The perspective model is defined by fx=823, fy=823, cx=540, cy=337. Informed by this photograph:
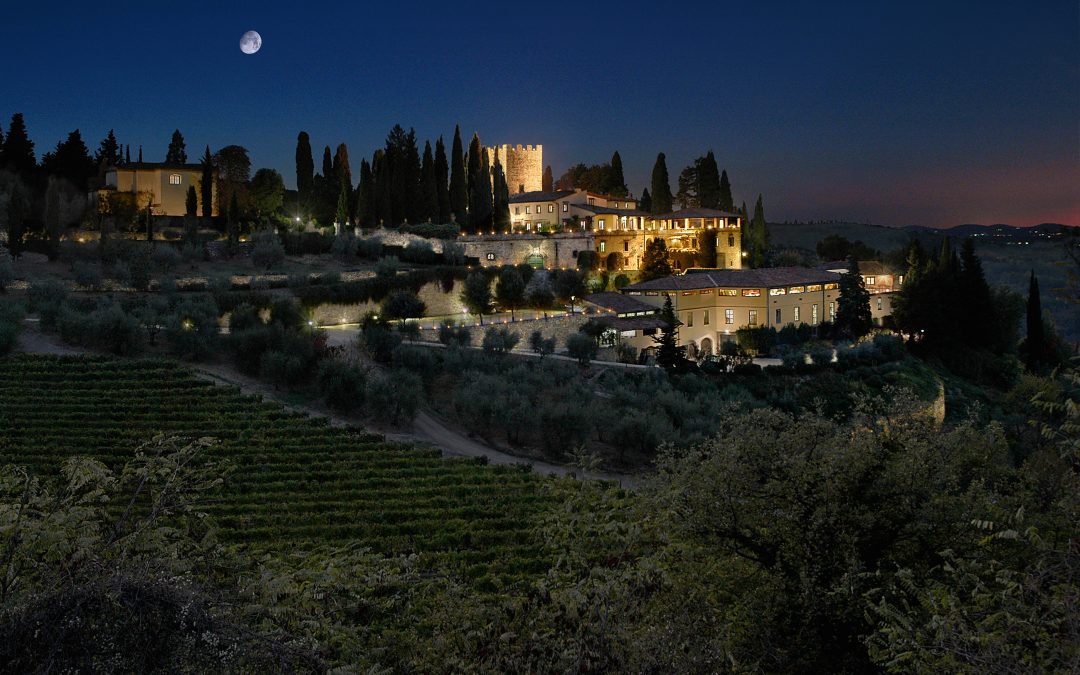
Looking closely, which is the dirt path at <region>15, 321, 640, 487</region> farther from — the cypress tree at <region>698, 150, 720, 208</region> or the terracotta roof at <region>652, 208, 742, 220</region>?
the cypress tree at <region>698, 150, 720, 208</region>

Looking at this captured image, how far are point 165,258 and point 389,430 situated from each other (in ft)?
71.8

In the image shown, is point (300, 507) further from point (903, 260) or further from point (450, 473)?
point (903, 260)

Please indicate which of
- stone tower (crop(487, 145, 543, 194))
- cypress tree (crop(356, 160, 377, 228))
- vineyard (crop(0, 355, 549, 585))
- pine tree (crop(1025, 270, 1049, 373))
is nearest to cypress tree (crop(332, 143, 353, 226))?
cypress tree (crop(356, 160, 377, 228))

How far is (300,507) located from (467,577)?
5.81 metres

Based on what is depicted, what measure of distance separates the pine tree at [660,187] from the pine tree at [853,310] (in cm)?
1786

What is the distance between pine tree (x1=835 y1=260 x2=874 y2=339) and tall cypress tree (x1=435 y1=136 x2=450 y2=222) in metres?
26.5

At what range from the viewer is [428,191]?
55656mm

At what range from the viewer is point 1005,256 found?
307 feet

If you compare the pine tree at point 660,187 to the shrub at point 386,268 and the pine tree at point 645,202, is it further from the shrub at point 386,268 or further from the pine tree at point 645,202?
the shrub at point 386,268

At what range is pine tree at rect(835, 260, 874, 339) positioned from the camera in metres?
48.4

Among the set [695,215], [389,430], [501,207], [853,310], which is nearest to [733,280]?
[853,310]

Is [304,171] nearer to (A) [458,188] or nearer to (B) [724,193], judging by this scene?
(A) [458,188]

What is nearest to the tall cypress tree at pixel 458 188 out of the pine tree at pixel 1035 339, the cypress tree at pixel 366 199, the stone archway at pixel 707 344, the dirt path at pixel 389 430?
the cypress tree at pixel 366 199

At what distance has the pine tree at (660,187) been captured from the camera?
6325 cm
